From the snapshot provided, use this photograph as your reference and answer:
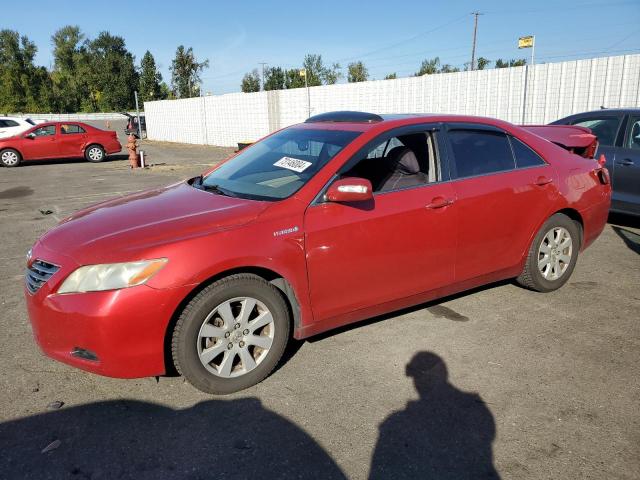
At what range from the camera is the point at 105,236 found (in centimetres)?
310

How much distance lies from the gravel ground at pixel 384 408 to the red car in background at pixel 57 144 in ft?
53.8

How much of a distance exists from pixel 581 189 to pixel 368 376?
2.88 metres

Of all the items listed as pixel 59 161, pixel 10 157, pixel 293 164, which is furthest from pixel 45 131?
pixel 293 164

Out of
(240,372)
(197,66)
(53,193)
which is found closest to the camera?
(240,372)

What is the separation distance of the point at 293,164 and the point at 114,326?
172 centimetres

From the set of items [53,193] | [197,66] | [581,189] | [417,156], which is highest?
[197,66]

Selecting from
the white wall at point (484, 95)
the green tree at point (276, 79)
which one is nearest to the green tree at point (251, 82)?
the green tree at point (276, 79)

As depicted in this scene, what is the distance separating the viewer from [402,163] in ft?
13.4

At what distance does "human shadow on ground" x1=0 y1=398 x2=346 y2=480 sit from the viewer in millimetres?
2514

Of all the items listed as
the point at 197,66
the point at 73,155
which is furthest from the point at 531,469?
the point at 197,66

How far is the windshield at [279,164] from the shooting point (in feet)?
11.8

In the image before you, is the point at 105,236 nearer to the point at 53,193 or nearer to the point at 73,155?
the point at 53,193

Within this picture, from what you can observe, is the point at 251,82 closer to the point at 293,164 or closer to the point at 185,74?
the point at 185,74

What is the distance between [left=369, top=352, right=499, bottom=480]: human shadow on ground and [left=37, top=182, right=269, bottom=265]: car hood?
1.51m
